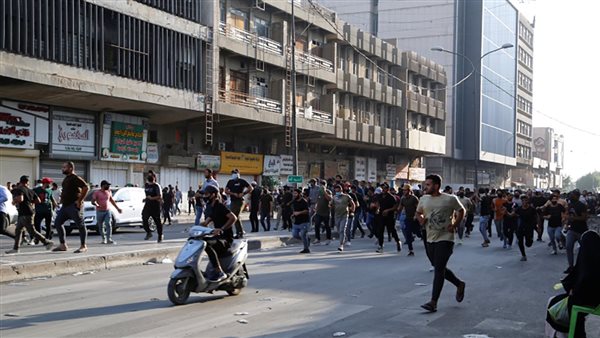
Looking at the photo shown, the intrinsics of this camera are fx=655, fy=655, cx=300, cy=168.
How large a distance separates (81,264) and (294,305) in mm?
5451

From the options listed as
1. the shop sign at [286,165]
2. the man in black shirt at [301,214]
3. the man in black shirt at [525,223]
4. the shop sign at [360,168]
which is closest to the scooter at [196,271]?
the man in black shirt at [301,214]

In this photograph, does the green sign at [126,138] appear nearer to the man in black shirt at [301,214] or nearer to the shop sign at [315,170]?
the shop sign at [315,170]

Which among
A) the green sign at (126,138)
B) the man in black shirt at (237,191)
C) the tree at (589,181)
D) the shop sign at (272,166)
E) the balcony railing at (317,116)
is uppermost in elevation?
the balcony railing at (317,116)

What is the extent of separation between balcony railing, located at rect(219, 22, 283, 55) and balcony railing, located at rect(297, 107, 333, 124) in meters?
3.81

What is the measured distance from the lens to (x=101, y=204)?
15.9 m

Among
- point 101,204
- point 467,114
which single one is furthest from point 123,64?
point 467,114

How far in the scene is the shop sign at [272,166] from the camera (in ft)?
135

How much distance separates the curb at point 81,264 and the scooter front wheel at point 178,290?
13.2 ft

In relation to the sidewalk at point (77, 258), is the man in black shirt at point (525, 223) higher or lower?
higher

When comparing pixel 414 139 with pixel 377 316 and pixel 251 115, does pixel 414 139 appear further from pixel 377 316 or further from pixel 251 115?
pixel 377 316

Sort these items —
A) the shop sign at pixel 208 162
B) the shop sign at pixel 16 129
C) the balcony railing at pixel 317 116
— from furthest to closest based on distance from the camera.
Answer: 1. the balcony railing at pixel 317 116
2. the shop sign at pixel 208 162
3. the shop sign at pixel 16 129

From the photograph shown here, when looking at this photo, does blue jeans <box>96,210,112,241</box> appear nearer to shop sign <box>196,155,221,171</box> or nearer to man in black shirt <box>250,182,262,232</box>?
man in black shirt <box>250,182,262,232</box>

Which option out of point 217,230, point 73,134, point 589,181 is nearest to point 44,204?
point 217,230

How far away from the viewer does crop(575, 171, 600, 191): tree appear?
165 metres
